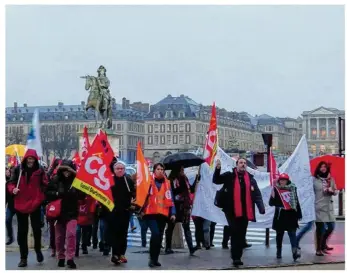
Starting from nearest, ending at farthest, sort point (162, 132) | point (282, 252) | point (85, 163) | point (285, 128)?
point (85, 163), point (282, 252), point (162, 132), point (285, 128)

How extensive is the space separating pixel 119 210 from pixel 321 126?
15438 cm

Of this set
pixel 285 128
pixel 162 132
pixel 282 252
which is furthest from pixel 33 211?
pixel 285 128

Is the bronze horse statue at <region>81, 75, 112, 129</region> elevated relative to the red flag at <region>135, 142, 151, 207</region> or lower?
elevated

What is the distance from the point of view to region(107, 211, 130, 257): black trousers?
10562mm

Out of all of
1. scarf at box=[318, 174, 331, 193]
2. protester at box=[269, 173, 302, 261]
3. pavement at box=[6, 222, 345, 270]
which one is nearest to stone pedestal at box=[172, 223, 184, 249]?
pavement at box=[6, 222, 345, 270]

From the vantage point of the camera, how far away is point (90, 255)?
38.7 feet

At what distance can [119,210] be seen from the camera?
10.5 m

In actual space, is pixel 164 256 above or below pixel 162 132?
below

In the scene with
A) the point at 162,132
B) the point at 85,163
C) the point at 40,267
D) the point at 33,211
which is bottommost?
the point at 40,267

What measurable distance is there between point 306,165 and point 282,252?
1.44m

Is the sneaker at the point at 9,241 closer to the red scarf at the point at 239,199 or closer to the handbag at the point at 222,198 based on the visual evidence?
the handbag at the point at 222,198

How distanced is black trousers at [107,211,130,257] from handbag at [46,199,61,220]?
0.70 metres

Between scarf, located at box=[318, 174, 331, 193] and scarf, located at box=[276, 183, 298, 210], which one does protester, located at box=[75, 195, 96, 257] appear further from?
scarf, located at box=[318, 174, 331, 193]

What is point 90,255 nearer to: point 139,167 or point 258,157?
point 139,167
